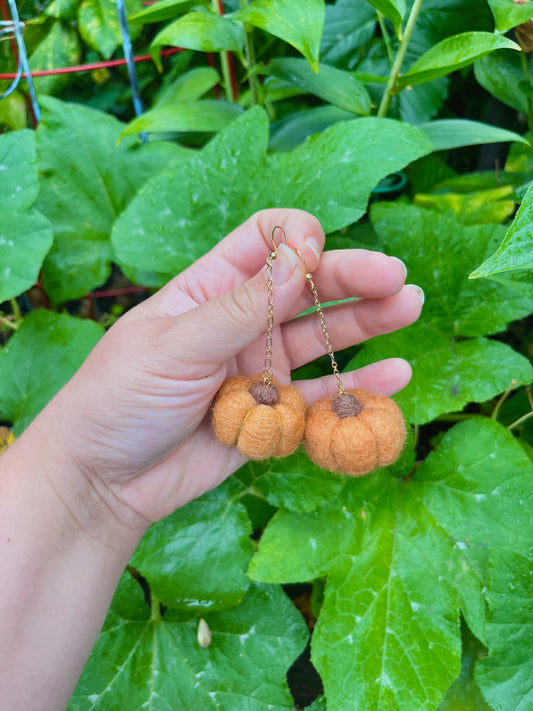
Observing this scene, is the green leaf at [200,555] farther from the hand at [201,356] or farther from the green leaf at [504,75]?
the green leaf at [504,75]

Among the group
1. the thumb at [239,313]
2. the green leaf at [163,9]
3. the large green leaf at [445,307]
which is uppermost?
the green leaf at [163,9]

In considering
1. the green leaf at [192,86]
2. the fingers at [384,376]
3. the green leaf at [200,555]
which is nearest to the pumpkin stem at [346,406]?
the fingers at [384,376]

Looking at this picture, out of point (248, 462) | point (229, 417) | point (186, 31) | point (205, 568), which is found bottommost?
point (205, 568)

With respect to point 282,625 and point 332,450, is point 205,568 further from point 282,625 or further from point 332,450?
point 332,450

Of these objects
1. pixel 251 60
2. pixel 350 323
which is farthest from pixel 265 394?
pixel 251 60

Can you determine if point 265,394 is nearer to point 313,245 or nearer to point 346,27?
point 313,245

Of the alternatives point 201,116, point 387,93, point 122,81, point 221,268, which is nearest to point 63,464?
point 221,268
